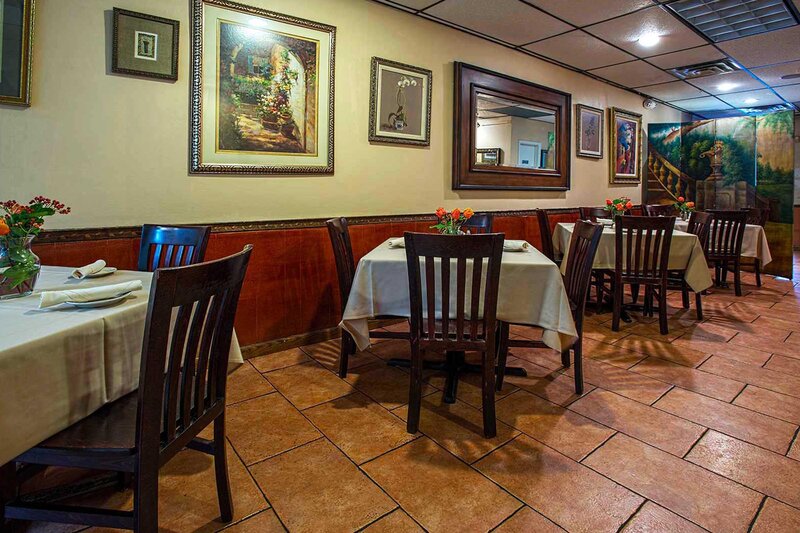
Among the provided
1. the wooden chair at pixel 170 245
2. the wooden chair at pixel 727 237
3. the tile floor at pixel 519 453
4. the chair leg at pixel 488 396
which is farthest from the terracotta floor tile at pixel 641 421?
the wooden chair at pixel 727 237

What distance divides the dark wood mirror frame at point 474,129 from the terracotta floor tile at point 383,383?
2069 mm

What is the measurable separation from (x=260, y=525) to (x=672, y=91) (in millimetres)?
7353

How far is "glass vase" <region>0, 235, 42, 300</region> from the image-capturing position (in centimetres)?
144

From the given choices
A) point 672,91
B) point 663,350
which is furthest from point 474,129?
point 672,91

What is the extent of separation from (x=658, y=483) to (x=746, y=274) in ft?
19.5

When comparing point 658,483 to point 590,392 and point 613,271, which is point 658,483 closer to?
point 590,392

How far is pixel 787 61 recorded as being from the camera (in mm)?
5035

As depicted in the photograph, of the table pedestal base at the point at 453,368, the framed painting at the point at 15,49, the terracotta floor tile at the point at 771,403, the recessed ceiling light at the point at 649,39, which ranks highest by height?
the recessed ceiling light at the point at 649,39

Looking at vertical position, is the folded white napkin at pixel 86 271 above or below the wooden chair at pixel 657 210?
below

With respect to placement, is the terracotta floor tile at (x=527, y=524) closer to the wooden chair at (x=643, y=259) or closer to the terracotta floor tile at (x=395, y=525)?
the terracotta floor tile at (x=395, y=525)

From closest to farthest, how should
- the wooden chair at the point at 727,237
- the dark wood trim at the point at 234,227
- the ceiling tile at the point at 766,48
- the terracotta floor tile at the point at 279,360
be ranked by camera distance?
the dark wood trim at the point at 234,227 < the terracotta floor tile at the point at 279,360 < the ceiling tile at the point at 766,48 < the wooden chair at the point at 727,237

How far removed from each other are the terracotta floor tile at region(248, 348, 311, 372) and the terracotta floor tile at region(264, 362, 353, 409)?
0.07m

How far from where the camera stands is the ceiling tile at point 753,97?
654 cm

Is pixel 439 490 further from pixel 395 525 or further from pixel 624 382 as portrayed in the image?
pixel 624 382
